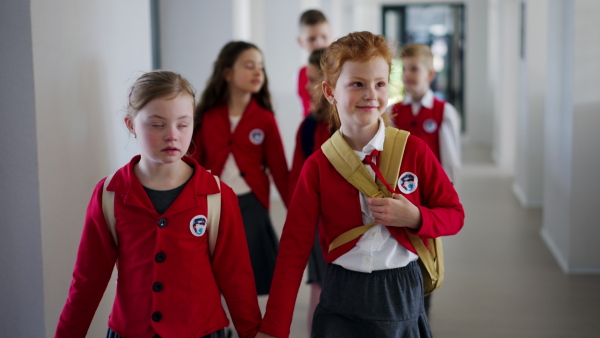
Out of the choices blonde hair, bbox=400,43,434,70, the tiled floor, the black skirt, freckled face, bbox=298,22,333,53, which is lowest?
the tiled floor

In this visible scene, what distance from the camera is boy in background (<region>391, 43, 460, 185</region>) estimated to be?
12.0 feet

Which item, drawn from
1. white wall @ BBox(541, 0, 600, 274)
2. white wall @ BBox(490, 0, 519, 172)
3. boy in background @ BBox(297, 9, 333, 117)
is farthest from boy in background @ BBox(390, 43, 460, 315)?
white wall @ BBox(490, 0, 519, 172)

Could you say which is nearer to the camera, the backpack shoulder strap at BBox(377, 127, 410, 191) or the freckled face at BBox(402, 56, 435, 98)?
the backpack shoulder strap at BBox(377, 127, 410, 191)

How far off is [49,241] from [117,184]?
0.45 m

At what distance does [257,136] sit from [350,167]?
1.35 metres

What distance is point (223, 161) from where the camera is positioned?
3.35m

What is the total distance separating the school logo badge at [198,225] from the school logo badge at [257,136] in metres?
1.38

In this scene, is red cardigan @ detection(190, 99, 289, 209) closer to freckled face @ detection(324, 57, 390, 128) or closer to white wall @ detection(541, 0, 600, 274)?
freckled face @ detection(324, 57, 390, 128)

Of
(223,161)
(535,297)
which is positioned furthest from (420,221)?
(535,297)

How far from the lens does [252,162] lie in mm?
3398

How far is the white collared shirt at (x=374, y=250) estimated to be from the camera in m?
2.09

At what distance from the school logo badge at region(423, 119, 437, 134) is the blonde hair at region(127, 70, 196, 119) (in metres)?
1.88

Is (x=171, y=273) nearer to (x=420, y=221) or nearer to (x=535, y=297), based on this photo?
(x=420, y=221)

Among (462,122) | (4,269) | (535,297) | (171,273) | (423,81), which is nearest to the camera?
(171,273)
